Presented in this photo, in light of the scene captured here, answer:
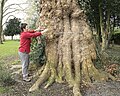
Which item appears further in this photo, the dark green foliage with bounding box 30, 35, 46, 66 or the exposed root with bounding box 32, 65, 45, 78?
the dark green foliage with bounding box 30, 35, 46, 66

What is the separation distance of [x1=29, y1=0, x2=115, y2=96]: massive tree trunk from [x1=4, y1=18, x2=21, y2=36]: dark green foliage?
152ft

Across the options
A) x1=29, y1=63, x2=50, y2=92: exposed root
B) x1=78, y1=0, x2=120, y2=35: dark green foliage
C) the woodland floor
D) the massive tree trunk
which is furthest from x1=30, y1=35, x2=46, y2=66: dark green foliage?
x1=78, y1=0, x2=120, y2=35: dark green foliage

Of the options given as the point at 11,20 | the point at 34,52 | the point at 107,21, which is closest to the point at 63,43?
the point at 34,52

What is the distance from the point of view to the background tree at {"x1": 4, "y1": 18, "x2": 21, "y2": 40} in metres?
57.5

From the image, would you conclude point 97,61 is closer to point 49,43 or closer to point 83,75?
point 83,75

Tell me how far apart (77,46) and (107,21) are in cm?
1390

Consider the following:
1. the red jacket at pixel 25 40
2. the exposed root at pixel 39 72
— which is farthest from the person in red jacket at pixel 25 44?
the exposed root at pixel 39 72

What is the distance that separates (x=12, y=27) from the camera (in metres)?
58.8

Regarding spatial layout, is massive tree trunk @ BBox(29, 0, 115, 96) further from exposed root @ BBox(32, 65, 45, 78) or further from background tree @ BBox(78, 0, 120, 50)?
background tree @ BBox(78, 0, 120, 50)

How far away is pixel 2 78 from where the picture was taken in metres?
9.73

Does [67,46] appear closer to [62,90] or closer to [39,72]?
[39,72]

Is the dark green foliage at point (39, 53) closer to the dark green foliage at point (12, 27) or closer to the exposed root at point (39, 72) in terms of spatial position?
the exposed root at point (39, 72)

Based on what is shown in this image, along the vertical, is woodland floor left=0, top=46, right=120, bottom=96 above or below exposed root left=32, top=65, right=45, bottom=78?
below

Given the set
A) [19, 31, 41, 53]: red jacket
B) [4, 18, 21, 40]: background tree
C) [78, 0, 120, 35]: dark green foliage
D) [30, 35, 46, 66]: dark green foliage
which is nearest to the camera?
[19, 31, 41, 53]: red jacket
